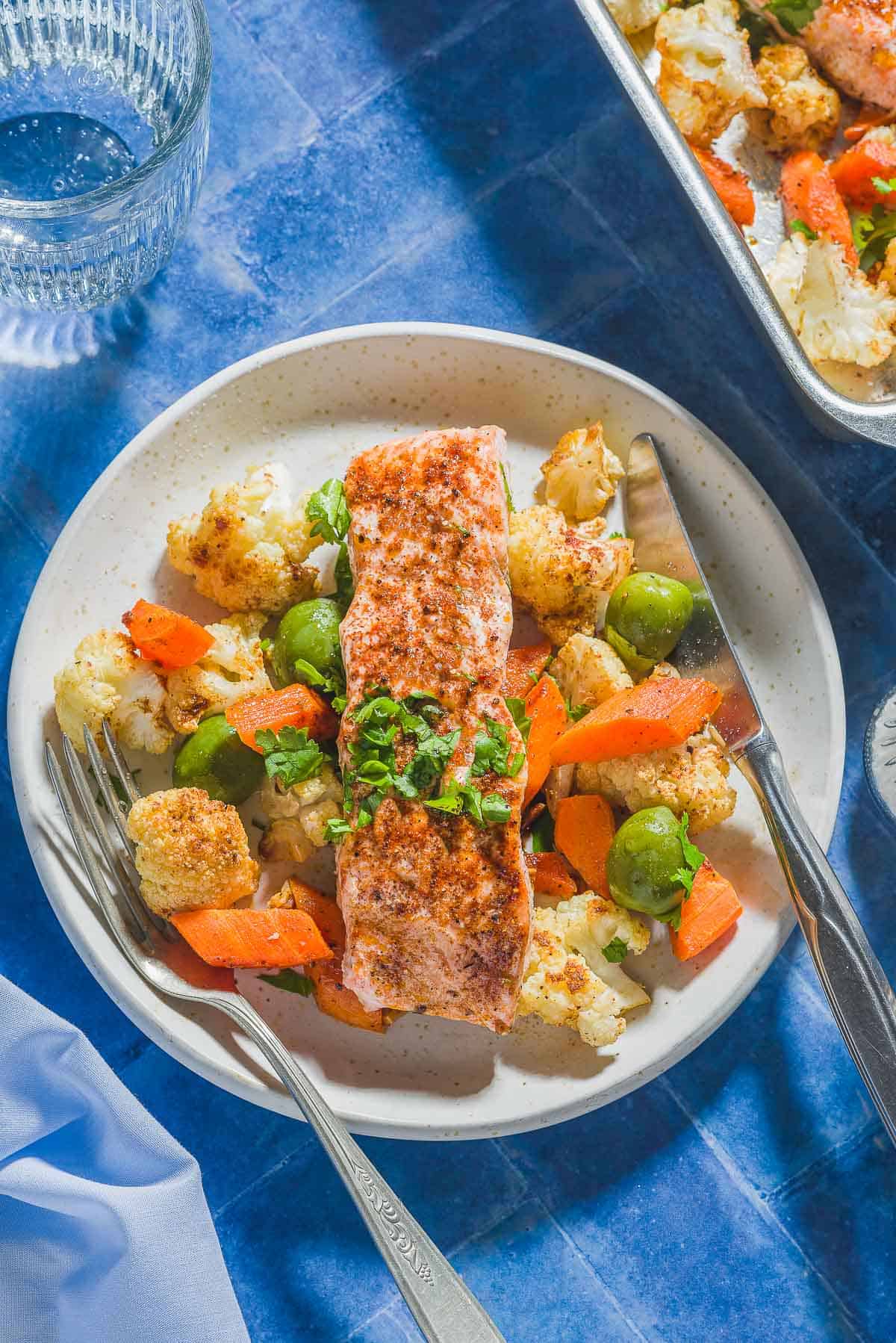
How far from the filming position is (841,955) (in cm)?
380

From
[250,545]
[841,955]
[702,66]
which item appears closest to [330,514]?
[250,545]

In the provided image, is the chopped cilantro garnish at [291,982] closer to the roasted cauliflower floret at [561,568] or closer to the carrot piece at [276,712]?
the carrot piece at [276,712]

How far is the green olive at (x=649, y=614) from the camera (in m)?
3.93

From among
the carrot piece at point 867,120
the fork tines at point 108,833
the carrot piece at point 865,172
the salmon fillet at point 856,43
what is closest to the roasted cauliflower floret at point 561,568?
the fork tines at point 108,833

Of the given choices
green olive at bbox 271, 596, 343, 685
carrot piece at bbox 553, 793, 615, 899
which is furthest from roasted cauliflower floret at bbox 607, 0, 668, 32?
carrot piece at bbox 553, 793, 615, 899

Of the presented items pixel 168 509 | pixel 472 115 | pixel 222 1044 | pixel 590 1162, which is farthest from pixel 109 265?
pixel 590 1162

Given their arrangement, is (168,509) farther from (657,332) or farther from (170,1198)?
(170,1198)

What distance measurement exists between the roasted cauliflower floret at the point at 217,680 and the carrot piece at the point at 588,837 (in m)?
0.97

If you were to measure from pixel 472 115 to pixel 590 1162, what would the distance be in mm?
3438

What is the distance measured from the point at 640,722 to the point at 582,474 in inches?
32.1

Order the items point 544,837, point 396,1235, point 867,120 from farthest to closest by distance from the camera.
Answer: point 867,120, point 544,837, point 396,1235

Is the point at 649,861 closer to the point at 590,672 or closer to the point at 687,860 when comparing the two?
the point at 687,860

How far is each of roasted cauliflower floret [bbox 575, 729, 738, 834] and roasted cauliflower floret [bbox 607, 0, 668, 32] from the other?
2.29 meters

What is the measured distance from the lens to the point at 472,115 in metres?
4.49
